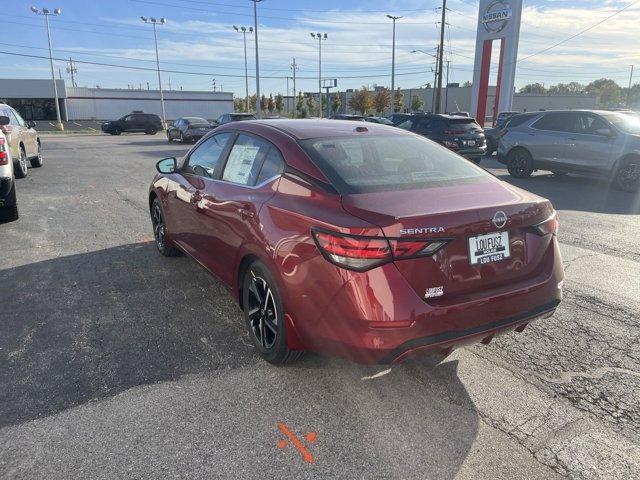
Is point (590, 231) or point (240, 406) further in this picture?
point (590, 231)

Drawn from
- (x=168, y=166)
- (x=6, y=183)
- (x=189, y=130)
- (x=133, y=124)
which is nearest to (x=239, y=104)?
(x=133, y=124)

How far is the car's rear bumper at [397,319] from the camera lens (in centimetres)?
255

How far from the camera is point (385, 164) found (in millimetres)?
3375

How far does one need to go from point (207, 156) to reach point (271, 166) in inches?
50.4

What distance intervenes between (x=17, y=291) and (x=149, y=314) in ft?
5.18

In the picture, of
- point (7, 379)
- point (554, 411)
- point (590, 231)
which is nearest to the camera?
point (554, 411)

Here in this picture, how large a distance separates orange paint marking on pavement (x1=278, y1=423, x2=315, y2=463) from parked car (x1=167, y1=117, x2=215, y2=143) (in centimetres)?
2538

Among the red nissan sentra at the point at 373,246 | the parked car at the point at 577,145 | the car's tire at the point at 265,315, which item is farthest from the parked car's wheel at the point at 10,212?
the parked car at the point at 577,145

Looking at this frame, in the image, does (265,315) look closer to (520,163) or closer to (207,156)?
(207,156)

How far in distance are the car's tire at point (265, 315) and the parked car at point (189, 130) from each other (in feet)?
80.2

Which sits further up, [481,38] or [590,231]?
[481,38]

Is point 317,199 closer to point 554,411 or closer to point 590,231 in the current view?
point 554,411

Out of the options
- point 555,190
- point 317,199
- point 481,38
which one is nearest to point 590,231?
point 555,190

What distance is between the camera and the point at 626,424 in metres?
2.76
